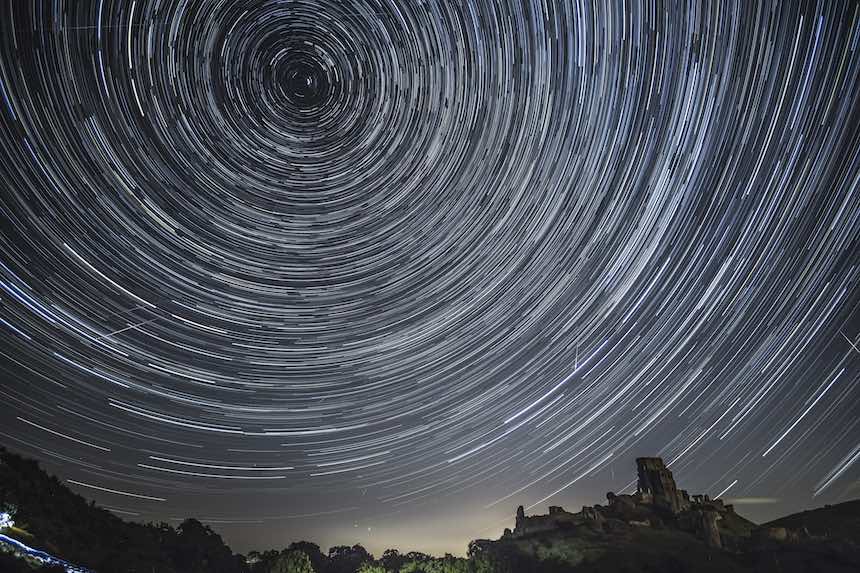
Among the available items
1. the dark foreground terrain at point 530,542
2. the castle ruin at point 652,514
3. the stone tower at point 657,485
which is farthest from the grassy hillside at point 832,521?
the stone tower at point 657,485

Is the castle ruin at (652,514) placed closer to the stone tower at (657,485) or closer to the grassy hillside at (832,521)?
the stone tower at (657,485)

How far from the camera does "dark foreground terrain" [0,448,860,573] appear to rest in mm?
28969

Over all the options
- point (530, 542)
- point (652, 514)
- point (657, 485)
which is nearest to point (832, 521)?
point (657, 485)

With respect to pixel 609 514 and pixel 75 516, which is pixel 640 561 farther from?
pixel 75 516

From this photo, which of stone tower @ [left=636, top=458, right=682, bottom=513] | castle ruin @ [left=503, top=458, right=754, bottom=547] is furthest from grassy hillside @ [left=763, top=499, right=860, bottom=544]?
stone tower @ [left=636, top=458, right=682, bottom=513]

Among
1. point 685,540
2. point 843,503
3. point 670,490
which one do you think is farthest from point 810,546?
point 843,503

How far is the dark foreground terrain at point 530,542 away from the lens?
2897cm

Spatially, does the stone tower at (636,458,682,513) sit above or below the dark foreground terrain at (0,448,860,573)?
above

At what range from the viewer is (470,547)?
74.8m

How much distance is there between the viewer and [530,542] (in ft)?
220

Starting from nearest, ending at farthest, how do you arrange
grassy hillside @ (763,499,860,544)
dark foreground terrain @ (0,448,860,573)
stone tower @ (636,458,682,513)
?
1. dark foreground terrain @ (0,448,860,573)
2. grassy hillside @ (763,499,860,544)
3. stone tower @ (636,458,682,513)

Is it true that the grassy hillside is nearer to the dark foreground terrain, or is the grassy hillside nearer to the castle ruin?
the dark foreground terrain

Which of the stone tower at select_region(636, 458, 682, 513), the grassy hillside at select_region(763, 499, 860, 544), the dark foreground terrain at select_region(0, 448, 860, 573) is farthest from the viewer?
the stone tower at select_region(636, 458, 682, 513)

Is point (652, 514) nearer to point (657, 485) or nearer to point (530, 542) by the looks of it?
point (657, 485)
